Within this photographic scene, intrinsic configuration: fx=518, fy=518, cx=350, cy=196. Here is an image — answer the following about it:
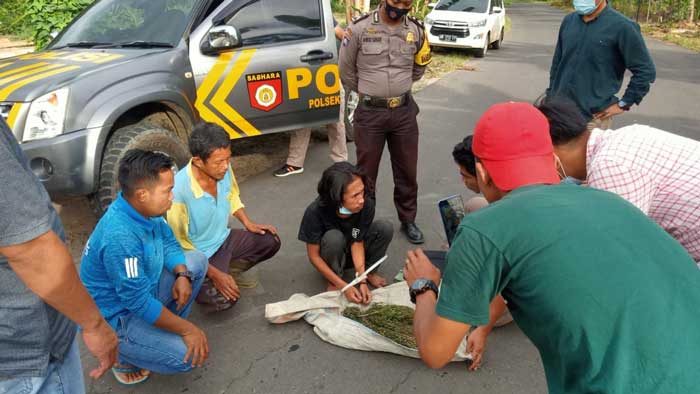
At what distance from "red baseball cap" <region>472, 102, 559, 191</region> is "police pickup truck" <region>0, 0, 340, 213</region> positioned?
9.04ft

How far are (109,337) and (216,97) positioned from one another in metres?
3.07

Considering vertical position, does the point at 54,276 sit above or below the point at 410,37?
above

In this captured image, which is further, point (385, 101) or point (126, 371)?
point (385, 101)

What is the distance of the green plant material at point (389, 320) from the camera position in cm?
266

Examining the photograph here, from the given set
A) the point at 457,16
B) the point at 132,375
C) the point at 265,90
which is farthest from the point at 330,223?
the point at 457,16

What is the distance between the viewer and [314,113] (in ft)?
16.0

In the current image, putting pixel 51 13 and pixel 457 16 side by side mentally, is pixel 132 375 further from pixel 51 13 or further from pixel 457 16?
pixel 457 16

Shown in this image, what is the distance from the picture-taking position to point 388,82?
368cm

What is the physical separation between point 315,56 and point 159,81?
150cm

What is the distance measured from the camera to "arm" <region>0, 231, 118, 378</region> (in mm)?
1241

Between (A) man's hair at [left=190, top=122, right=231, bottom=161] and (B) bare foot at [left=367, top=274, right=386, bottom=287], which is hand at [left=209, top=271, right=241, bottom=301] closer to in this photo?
(A) man's hair at [left=190, top=122, right=231, bottom=161]

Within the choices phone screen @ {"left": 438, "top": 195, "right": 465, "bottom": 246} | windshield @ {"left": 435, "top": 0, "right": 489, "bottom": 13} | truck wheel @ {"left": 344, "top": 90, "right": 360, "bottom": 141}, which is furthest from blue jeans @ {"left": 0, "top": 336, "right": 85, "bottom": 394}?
windshield @ {"left": 435, "top": 0, "right": 489, "bottom": 13}

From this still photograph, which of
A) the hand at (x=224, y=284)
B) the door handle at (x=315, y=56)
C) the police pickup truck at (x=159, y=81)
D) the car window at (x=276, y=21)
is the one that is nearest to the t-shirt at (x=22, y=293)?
the hand at (x=224, y=284)

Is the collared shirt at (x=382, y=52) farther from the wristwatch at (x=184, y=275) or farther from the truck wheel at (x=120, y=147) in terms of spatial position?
the wristwatch at (x=184, y=275)
